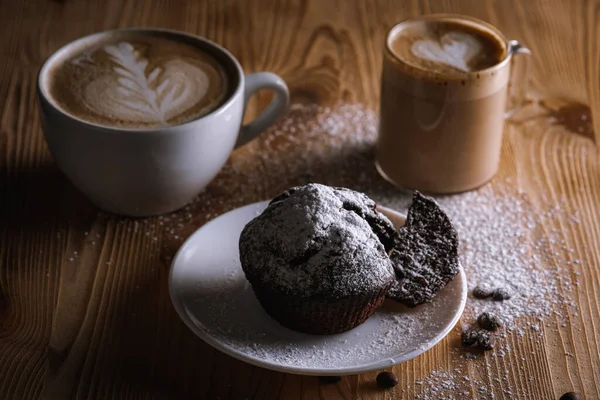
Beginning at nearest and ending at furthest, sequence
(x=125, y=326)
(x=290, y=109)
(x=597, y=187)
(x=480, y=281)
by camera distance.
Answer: (x=125, y=326) → (x=480, y=281) → (x=597, y=187) → (x=290, y=109)

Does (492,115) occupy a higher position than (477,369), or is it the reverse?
(492,115)

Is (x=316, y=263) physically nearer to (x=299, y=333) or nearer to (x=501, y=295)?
(x=299, y=333)

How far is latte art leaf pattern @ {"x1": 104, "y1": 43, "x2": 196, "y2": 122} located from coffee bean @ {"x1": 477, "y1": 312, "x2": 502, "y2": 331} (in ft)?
2.16

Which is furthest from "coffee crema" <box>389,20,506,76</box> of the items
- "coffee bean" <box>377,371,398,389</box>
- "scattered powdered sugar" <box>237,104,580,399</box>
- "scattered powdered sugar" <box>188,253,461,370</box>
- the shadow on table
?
the shadow on table

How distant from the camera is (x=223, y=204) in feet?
5.13

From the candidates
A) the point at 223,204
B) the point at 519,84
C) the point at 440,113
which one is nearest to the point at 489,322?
the point at 440,113

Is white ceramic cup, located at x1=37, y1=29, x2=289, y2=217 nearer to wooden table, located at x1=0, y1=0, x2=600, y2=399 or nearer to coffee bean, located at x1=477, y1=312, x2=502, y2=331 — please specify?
wooden table, located at x1=0, y1=0, x2=600, y2=399

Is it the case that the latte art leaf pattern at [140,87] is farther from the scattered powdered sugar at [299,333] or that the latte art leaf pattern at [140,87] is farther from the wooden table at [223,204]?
the scattered powdered sugar at [299,333]

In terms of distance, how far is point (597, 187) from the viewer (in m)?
1.63

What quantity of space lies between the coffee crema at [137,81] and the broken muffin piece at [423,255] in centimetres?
44

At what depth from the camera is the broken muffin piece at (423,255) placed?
1.23 metres

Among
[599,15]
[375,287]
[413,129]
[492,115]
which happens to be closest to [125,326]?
[375,287]

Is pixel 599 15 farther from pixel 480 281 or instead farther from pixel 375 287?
pixel 375 287

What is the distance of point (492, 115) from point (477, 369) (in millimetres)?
541
